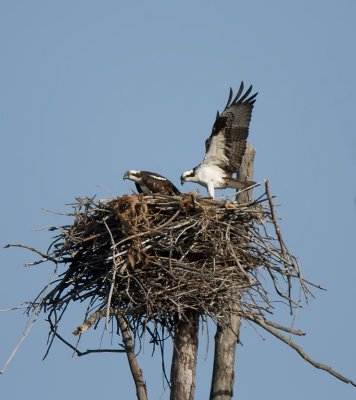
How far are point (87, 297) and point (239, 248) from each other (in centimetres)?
146

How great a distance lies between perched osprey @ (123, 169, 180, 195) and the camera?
9188 millimetres

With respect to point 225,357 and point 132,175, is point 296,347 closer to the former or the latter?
point 225,357

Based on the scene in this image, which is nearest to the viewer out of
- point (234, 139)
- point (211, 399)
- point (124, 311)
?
point (124, 311)

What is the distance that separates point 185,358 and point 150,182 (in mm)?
2656

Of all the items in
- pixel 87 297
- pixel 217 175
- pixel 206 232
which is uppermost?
pixel 217 175

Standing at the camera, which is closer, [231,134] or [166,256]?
[166,256]

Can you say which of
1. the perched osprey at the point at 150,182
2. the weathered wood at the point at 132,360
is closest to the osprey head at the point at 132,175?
the perched osprey at the point at 150,182

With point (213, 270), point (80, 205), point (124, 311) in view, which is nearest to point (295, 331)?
point (213, 270)

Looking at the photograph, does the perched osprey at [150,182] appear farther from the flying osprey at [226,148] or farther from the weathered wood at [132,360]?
the weathered wood at [132,360]

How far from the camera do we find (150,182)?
9.34 metres

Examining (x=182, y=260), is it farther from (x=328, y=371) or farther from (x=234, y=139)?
(x=234, y=139)

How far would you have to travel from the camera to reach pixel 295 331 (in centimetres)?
763

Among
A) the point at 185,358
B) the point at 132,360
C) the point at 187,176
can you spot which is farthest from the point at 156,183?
the point at 185,358

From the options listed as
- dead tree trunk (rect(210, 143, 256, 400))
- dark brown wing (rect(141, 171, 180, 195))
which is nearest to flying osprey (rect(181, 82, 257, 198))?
dark brown wing (rect(141, 171, 180, 195))
